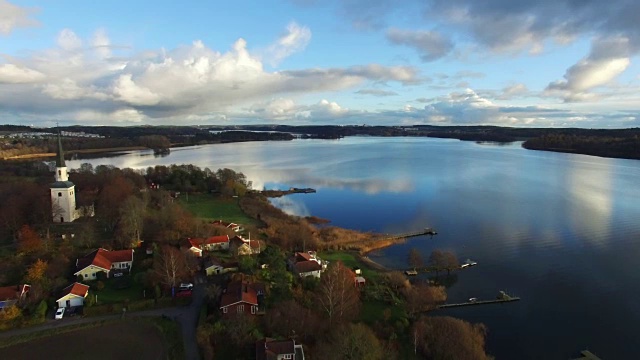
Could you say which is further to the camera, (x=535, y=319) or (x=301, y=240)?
(x=301, y=240)

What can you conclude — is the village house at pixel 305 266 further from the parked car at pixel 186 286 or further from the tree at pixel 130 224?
the tree at pixel 130 224

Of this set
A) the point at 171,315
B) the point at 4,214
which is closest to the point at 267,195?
the point at 4,214

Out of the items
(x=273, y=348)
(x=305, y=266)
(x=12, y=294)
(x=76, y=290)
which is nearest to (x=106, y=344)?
(x=76, y=290)

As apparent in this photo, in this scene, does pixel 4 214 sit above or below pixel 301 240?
above

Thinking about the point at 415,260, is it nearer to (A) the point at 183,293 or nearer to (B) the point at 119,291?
(A) the point at 183,293

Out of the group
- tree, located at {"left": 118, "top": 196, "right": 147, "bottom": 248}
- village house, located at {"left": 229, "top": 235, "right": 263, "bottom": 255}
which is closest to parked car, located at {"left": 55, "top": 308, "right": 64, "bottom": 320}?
tree, located at {"left": 118, "top": 196, "right": 147, "bottom": 248}

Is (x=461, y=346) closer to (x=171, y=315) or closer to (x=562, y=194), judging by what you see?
(x=171, y=315)
